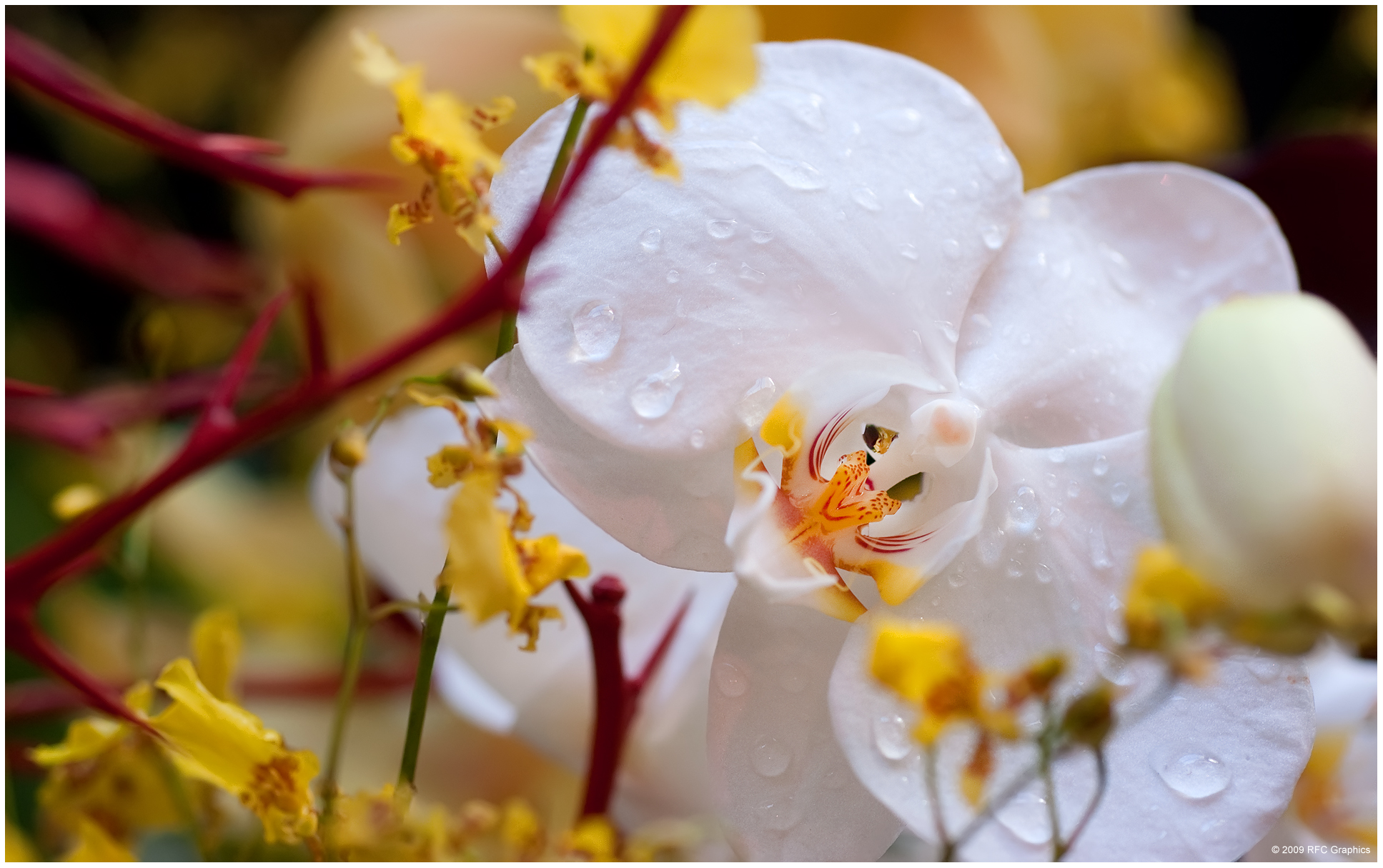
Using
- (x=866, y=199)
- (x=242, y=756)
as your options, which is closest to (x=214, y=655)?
(x=242, y=756)

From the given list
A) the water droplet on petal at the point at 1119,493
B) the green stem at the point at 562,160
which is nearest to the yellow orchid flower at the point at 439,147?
the green stem at the point at 562,160

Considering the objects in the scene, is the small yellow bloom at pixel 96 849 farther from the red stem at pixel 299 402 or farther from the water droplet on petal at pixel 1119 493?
the water droplet on petal at pixel 1119 493

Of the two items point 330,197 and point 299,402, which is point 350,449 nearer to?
point 299,402

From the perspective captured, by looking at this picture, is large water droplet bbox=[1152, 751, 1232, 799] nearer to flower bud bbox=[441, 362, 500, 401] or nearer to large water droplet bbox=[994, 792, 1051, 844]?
large water droplet bbox=[994, 792, 1051, 844]

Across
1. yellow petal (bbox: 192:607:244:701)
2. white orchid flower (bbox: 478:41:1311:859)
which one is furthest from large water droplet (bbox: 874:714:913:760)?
yellow petal (bbox: 192:607:244:701)

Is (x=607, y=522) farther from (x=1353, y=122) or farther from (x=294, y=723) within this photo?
(x=1353, y=122)

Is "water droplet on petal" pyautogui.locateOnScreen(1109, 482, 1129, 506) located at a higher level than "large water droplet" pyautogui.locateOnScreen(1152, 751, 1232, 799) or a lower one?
higher
